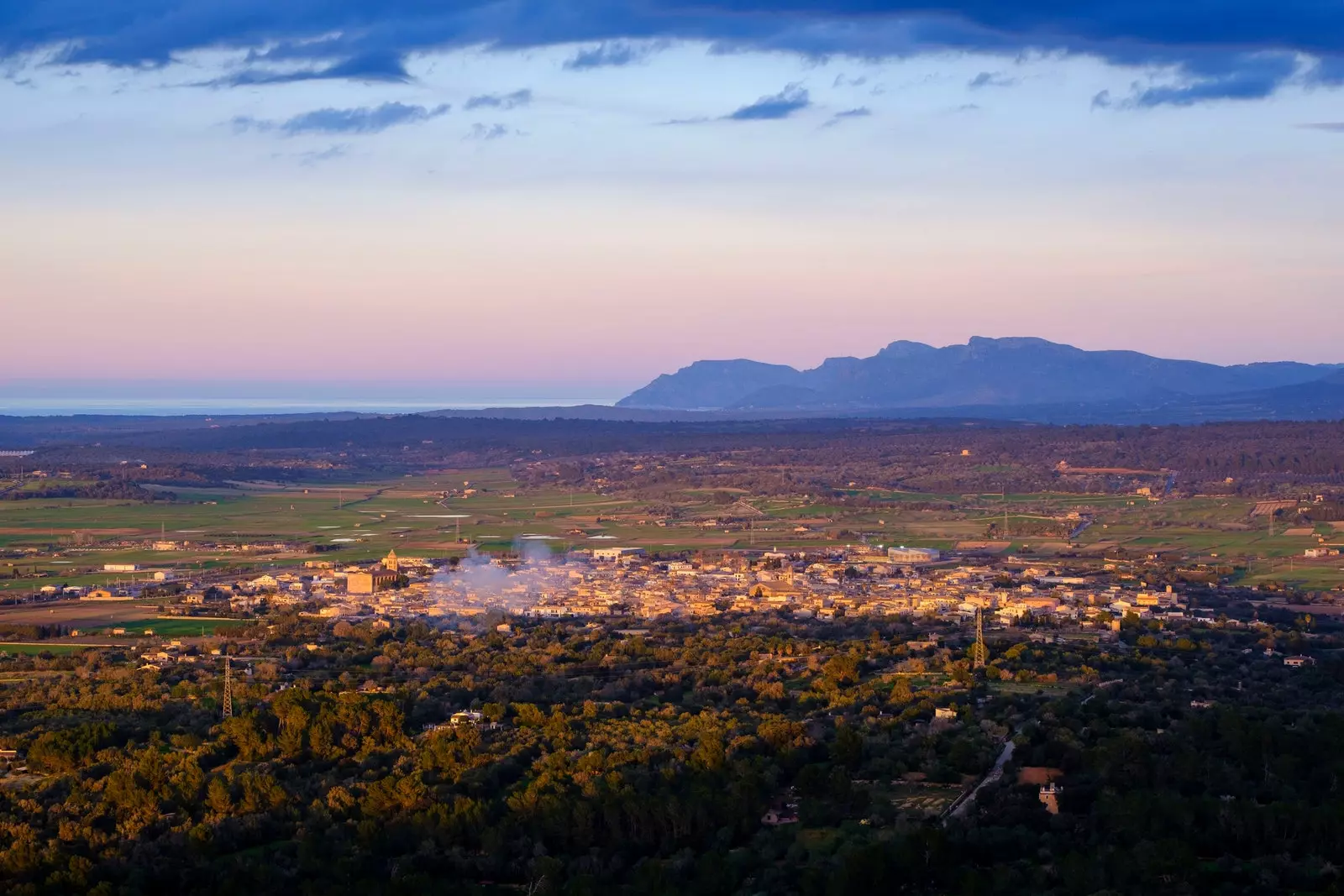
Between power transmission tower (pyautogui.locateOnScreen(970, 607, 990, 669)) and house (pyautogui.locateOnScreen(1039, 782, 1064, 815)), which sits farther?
power transmission tower (pyautogui.locateOnScreen(970, 607, 990, 669))

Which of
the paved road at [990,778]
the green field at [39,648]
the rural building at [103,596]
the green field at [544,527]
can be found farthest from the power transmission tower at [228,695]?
the green field at [544,527]

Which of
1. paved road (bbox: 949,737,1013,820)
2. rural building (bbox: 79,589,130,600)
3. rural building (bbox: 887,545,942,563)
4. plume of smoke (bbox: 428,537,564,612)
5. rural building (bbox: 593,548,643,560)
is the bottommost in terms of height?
rural building (bbox: 887,545,942,563)

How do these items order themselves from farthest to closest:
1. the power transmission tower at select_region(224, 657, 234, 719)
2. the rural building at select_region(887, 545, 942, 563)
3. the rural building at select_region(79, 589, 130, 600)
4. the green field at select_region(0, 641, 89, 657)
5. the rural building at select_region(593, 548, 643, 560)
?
the rural building at select_region(593, 548, 643, 560) → the rural building at select_region(887, 545, 942, 563) → the rural building at select_region(79, 589, 130, 600) → the green field at select_region(0, 641, 89, 657) → the power transmission tower at select_region(224, 657, 234, 719)

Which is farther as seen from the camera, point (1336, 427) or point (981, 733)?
point (1336, 427)

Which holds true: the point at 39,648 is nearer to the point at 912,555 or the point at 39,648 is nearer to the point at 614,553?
the point at 614,553

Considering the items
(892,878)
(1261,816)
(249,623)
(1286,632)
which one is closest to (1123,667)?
(1286,632)

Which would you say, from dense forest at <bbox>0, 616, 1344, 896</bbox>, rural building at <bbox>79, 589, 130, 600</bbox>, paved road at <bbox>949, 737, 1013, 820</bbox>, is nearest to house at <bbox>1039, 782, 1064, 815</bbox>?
dense forest at <bbox>0, 616, 1344, 896</bbox>

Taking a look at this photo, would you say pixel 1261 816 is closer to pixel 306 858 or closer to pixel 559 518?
pixel 306 858

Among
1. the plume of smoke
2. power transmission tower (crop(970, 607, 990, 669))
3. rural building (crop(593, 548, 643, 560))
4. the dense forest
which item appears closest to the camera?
the dense forest

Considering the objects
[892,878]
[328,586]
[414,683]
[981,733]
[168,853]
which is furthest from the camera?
[328,586]

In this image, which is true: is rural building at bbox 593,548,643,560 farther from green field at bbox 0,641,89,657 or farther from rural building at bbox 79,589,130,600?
green field at bbox 0,641,89,657
